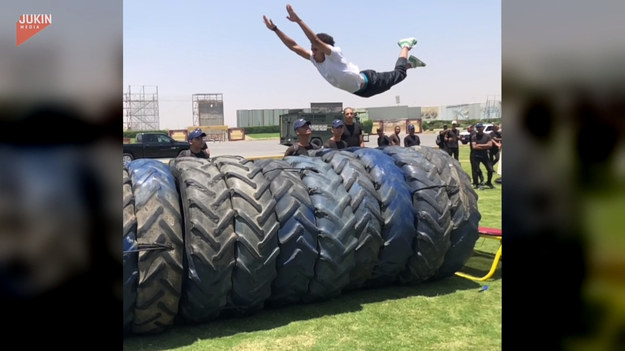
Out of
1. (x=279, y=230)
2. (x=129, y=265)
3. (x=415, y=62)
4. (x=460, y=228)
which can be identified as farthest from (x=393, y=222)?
(x=415, y=62)

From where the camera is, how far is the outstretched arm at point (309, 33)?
461 cm

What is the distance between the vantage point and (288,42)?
221 inches

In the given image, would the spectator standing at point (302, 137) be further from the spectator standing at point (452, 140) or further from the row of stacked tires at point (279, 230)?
the spectator standing at point (452, 140)

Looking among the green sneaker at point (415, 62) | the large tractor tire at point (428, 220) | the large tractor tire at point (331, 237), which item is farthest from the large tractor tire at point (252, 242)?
the green sneaker at point (415, 62)

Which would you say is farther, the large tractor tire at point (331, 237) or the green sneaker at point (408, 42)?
the green sneaker at point (408, 42)

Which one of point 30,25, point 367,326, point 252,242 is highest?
point 30,25

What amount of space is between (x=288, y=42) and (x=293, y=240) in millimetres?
2474

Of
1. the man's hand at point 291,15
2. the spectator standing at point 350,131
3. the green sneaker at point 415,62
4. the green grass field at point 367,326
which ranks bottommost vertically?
the green grass field at point 367,326

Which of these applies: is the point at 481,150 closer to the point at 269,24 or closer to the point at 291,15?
the point at 269,24

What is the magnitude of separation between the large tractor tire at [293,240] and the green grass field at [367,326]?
22cm

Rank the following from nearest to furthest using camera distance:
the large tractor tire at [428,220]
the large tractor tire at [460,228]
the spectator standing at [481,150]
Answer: the large tractor tire at [428,220] → the large tractor tire at [460,228] → the spectator standing at [481,150]

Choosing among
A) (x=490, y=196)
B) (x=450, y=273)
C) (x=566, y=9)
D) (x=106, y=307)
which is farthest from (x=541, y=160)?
(x=490, y=196)

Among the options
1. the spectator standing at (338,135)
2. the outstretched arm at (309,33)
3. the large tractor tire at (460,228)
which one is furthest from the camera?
the spectator standing at (338,135)

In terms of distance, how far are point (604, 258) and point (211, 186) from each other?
3.41 m
